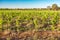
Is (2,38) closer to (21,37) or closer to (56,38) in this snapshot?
(21,37)

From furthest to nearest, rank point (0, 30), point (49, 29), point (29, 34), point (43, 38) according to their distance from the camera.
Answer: point (49, 29) → point (0, 30) → point (29, 34) → point (43, 38)

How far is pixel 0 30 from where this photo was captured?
27.1 ft

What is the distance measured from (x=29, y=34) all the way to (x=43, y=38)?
755 millimetres

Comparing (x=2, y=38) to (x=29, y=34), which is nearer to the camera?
(x=2, y=38)

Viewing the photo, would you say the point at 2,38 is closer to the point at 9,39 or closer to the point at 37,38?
the point at 9,39

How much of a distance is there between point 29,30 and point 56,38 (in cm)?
175

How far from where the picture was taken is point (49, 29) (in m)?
8.81

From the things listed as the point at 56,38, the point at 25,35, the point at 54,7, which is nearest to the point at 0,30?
the point at 25,35

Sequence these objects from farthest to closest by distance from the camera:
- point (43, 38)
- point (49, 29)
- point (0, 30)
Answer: point (49, 29)
point (0, 30)
point (43, 38)

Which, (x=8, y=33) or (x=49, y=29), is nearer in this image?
(x=8, y=33)

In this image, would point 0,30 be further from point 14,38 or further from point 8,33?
point 14,38

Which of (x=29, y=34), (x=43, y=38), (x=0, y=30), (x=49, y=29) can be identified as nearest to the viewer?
(x=43, y=38)

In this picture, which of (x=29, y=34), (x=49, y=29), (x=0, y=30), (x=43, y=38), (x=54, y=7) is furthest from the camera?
(x=54, y=7)

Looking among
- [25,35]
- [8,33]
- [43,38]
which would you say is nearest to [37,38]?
[43,38]
